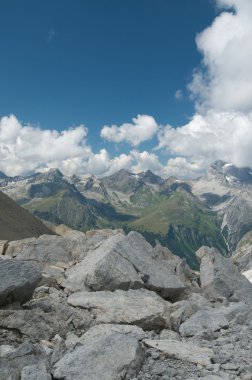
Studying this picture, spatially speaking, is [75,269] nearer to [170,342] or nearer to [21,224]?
[170,342]

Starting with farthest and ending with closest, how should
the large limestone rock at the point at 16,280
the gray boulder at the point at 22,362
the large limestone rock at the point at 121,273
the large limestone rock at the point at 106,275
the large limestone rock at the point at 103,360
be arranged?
the large limestone rock at the point at 121,273 < the large limestone rock at the point at 106,275 < the large limestone rock at the point at 16,280 < the large limestone rock at the point at 103,360 < the gray boulder at the point at 22,362

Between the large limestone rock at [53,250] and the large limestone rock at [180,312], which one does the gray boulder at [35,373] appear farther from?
the large limestone rock at [53,250]

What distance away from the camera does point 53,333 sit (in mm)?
18672

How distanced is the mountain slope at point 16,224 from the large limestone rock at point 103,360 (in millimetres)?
132109

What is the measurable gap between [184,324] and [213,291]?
52.8ft

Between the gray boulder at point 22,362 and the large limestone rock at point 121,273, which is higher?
the large limestone rock at point 121,273

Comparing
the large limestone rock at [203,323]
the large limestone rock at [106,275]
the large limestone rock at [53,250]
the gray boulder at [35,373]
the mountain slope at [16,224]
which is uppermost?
the mountain slope at [16,224]

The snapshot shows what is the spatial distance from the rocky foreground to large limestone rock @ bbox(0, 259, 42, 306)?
49 mm

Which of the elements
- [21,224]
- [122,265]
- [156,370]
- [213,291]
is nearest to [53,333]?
[156,370]

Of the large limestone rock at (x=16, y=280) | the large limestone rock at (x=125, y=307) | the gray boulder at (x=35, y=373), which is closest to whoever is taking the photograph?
the gray boulder at (x=35, y=373)

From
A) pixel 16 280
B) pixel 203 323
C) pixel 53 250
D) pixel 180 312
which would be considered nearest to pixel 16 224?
pixel 53 250

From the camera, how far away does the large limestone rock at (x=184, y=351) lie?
15.6 meters

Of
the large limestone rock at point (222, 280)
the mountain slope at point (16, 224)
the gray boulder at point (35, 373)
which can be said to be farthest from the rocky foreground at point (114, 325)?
the mountain slope at point (16, 224)

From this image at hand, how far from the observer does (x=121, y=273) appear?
87.5 ft
